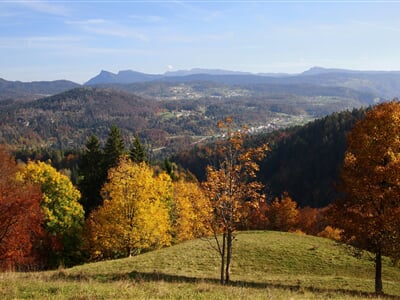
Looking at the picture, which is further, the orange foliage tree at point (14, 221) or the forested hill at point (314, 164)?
the forested hill at point (314, 164)

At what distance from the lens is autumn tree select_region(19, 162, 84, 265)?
45.2 metres

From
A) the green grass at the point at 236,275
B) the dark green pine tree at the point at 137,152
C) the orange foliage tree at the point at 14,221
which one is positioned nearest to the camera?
the green grass at the point at 236,275

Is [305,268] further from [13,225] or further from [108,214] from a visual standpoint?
[13,225]

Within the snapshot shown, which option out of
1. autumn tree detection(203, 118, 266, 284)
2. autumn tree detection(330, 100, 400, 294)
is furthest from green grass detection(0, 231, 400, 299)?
autumn tree detection(203, 118, 266, 284)

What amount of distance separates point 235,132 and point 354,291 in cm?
1216

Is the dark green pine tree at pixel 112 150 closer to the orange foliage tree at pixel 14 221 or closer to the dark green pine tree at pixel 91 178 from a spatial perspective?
the dark green pine tree at pixel 91 178

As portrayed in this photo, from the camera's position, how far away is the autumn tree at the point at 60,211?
45.2 meters

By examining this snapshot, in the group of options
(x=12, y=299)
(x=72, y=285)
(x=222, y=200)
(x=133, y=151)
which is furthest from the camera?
(x=133, y=151)

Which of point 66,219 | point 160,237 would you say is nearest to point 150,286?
point 160,237

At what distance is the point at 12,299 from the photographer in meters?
13.0

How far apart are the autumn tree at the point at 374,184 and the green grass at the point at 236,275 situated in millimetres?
3036

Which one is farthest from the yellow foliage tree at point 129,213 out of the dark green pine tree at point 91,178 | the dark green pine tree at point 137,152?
the dark green pine tree at point 137,152

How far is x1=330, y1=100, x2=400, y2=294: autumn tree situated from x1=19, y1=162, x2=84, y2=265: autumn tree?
115 ft

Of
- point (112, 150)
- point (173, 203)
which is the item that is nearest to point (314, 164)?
point (173, 203)
